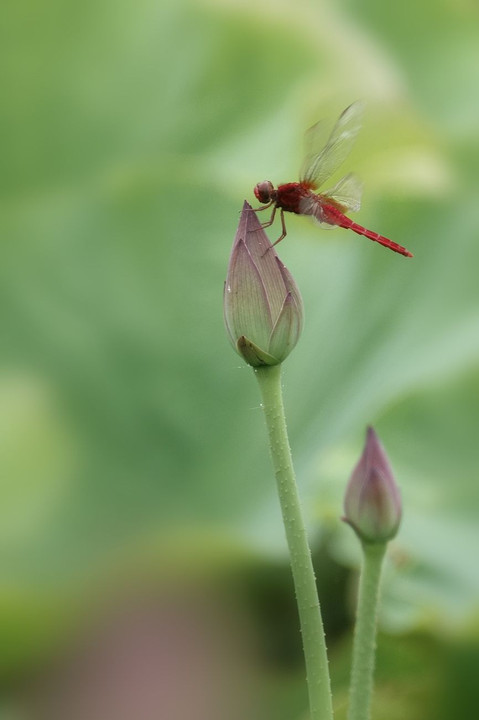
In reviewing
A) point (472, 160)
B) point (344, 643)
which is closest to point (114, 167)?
point (472, 160)

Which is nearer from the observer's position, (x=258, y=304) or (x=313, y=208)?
(x=258, y=304)

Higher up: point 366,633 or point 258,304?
point 258,304

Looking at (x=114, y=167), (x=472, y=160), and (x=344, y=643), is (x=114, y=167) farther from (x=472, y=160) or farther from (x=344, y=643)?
(x=344, y=643)

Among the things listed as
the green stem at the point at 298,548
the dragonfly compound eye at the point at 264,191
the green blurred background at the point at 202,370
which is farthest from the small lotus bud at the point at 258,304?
the green blurred background at the point at 202,370

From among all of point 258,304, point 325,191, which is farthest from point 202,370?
point 258,304

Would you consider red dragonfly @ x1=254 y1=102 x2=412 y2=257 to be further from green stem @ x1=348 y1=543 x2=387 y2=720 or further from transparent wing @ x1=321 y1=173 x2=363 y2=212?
green stem @ x1=348 y1=543 x2=387 y2=720

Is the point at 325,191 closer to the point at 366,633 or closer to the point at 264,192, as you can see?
the point at 264,192

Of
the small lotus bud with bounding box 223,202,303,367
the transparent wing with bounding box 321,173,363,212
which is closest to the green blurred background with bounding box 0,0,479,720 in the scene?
the transparent wing with bounding box 321,173,363,212
